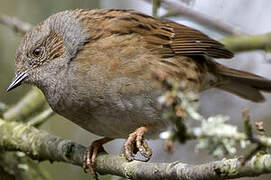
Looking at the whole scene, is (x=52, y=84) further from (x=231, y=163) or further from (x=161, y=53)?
(x=231, y=163)

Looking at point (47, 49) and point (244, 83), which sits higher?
point (47, 49)

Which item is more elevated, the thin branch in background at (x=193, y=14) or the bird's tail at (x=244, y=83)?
the thin branch in background at (x=193, y=14)

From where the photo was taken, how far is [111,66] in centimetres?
425

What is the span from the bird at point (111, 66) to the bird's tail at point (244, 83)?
15.2 inches

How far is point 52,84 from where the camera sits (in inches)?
177

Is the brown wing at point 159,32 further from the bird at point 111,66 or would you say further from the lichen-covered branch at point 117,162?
the lichen-covered branch at point 117,162

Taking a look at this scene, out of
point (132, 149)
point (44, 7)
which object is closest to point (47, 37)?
point (132, 149)

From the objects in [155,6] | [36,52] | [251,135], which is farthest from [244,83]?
[251,135]

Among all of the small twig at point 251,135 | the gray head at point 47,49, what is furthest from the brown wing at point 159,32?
the small twig at point 251,135

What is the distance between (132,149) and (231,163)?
1.45 m

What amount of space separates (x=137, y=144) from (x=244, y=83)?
206cm

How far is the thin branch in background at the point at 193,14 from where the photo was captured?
578 centimetres

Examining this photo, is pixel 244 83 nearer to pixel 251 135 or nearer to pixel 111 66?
pixel 111 66

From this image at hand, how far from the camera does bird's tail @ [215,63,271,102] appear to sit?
18.2 ft
